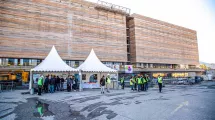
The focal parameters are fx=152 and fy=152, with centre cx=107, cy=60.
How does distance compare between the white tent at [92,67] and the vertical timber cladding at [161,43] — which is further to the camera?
the vertical timber cladding at [161,43]

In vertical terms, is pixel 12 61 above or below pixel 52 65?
above

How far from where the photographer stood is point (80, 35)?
35.4 metres

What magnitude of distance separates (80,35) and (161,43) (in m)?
29.2

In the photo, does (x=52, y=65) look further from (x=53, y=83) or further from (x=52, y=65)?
(x=53, y=83)

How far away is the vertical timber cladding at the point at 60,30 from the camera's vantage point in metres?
28.6

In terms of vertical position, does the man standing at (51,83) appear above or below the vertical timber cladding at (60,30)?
below

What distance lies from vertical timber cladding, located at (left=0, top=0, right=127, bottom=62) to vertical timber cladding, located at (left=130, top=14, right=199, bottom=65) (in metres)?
5.86

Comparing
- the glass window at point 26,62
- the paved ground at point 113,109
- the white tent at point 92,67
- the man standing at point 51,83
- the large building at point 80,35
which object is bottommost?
the paved ground at point 113,109

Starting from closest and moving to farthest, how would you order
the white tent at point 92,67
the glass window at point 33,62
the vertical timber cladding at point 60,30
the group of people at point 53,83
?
the group of people at point 53,83 < the white tent at point 92,67 < the vertical timber cladding at point 60,30 < the glass window at point 33,62

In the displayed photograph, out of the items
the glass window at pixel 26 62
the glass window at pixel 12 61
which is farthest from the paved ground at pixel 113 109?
the glass window at pixel 12 61

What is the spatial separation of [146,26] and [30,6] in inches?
1296

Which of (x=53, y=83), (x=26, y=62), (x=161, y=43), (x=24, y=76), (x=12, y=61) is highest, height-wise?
(x=161, y=43)

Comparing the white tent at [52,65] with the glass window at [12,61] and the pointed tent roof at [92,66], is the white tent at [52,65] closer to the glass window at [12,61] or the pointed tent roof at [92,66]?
the pointed tent roof at [92,66]

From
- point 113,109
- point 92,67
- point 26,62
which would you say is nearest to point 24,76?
point 26,62
